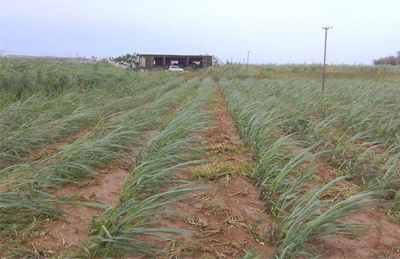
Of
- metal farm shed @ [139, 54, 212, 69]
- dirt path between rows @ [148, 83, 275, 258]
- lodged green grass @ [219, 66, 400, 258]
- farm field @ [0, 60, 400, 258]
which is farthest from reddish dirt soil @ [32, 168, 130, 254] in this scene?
metal farm shed @ [139, 54, 212, 69]

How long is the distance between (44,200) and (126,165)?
88cm

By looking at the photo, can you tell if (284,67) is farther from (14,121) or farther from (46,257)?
(46,257)

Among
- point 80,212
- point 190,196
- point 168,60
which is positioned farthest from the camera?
point 168,60

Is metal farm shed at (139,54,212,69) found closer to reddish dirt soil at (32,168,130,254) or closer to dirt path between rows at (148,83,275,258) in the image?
dirt path between rows at (148,83,275,258)

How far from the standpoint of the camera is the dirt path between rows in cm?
165

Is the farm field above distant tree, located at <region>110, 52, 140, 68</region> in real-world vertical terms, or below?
below

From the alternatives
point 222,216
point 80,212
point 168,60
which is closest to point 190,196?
point 222,216

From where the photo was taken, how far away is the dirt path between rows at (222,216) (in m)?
1.65

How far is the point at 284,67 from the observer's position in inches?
965

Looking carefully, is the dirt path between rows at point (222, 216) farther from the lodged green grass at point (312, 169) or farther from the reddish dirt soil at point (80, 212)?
the reddish dirt soil at point (80, 212)

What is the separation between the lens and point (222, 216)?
198cm

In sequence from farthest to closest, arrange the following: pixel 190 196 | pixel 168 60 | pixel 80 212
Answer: pixel 168 60 → pixel 190 196 → pixel 80 212

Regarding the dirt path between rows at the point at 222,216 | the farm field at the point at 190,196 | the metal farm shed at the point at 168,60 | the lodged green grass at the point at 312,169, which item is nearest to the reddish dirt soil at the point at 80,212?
the farm field at the point at 190,196

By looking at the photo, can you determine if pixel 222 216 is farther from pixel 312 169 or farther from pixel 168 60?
pixel 168 60
